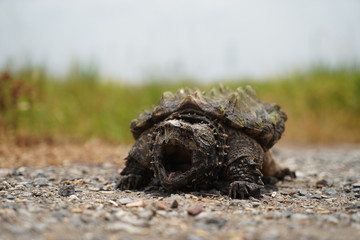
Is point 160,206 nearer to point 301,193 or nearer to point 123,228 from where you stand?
point 123,228

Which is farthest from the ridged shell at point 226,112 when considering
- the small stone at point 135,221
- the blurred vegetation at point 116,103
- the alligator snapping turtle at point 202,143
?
the blurred vegetation at point 116,103

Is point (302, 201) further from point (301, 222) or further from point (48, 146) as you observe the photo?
point (48, 146)

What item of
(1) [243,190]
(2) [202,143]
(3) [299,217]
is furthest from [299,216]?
(2) [202,143]

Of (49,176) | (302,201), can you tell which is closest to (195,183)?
(302,201)

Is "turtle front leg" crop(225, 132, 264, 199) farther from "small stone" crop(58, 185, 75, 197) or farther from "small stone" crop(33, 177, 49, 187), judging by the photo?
"small stone" crop(33, 177, 49, 187)

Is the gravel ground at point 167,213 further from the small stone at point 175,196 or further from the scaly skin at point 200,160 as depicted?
the scaly skin at point 200,160
